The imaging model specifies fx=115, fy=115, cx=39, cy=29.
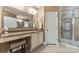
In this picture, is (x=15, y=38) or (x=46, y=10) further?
(x=46, y=10)

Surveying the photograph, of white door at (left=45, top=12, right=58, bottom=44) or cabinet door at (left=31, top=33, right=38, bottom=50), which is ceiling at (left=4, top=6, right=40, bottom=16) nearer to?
white door at (left=45, top=12, right=58, bottom=44)

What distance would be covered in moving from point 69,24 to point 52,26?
0.95 feet

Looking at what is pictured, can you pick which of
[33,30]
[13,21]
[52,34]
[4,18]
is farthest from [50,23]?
[4,18]

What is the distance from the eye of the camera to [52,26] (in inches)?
78.4

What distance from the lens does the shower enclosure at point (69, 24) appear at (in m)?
1.93

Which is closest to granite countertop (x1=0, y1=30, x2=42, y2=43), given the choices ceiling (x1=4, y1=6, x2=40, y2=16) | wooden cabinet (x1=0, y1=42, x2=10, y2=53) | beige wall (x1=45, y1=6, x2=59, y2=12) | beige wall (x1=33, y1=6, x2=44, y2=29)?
wooden cabinet (x1=0, y1=42, x2=10, y2=53)

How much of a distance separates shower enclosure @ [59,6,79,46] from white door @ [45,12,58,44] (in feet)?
0.30

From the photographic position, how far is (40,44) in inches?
79.9

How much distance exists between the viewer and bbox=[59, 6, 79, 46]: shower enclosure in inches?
75.8
